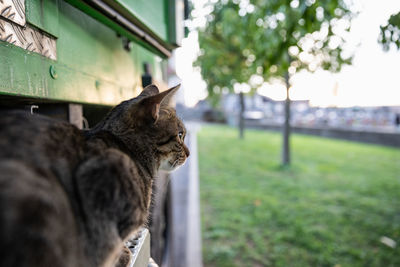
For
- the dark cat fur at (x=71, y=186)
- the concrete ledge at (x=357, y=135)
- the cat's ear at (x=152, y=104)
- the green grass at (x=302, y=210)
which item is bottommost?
the green grass at (x=302, y=210)

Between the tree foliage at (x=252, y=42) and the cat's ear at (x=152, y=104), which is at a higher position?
the tree foliage at (x=252, y=42)

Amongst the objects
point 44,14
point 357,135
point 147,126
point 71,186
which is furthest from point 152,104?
point 357,135

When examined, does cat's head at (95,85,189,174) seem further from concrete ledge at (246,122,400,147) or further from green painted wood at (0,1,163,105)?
concrete ledge at (246,122,400,147)

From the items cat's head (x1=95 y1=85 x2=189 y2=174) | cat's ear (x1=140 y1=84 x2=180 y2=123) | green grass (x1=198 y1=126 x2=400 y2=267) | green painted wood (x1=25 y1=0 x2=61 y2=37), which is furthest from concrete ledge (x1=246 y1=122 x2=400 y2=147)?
green painted wood (x1=25 y1=0 x2=61 y2=37)

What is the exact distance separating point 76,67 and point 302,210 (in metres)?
4.24

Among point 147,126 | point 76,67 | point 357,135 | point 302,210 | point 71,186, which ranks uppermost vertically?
point 76,67

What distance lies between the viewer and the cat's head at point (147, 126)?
1.11 meters

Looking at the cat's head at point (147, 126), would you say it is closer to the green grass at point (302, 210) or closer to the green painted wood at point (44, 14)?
the green painted wood at point (44, 14)

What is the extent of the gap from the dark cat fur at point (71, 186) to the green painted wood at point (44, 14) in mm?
459

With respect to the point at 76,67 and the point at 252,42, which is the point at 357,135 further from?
the point at 76,67

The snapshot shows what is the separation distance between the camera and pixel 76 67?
143cm

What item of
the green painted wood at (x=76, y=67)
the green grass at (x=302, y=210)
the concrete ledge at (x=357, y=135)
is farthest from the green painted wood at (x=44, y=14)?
the concrete ledge at (x=357, y=135)

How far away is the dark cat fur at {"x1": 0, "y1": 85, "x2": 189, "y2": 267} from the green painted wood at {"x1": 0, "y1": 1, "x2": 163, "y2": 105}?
→ 0.93ft

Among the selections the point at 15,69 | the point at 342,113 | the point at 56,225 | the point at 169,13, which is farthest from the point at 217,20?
the point at 342,113
